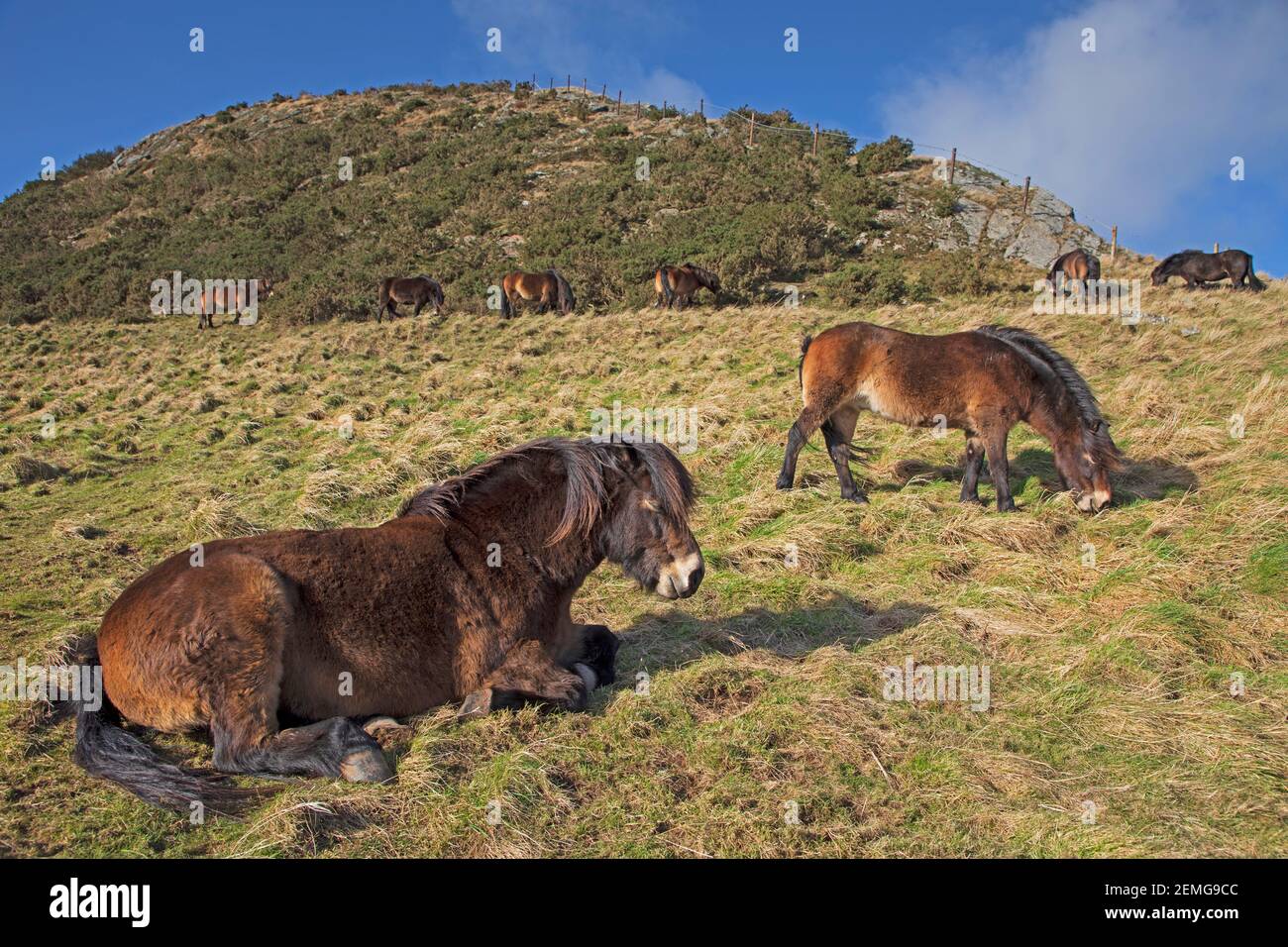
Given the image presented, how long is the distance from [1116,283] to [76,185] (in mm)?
61231

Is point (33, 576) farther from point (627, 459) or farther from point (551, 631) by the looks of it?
point (627, 459)

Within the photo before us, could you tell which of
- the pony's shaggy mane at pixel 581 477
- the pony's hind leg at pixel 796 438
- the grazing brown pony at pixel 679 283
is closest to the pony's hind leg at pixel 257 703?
the pony's shaggy mane at pixel 581 477

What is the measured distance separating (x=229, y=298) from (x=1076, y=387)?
29.9 meters

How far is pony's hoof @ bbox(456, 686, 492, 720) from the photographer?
14.2 ft

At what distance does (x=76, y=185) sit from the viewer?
53250 millimetres

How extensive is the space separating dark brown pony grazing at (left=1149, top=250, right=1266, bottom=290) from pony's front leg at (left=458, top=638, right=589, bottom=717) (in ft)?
90.3

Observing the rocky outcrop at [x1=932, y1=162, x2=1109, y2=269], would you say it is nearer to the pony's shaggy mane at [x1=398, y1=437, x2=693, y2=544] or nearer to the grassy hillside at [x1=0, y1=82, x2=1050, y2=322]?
the grassy hillside at [x1=0, y1=82, x2=1050, y2=322]

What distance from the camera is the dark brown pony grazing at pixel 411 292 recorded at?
26.9m

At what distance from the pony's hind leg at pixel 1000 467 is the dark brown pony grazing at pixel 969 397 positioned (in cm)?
1

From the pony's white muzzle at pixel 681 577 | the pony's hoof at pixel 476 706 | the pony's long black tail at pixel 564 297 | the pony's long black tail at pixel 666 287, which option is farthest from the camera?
the pony's long black tail at pixel 666 287

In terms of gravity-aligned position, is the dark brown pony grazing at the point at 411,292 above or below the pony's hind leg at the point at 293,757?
above

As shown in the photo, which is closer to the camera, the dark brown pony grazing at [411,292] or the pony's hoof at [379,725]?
the pony's hoof at [379,725]

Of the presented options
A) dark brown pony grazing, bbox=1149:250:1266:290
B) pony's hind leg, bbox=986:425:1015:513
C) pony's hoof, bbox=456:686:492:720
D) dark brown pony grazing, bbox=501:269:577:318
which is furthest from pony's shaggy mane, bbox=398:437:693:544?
dark brown pony grazing, bbox=1149:250:1266:290

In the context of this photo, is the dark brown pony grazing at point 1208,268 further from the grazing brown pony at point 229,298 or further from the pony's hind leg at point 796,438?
the grazing brown pony at point 229,298
